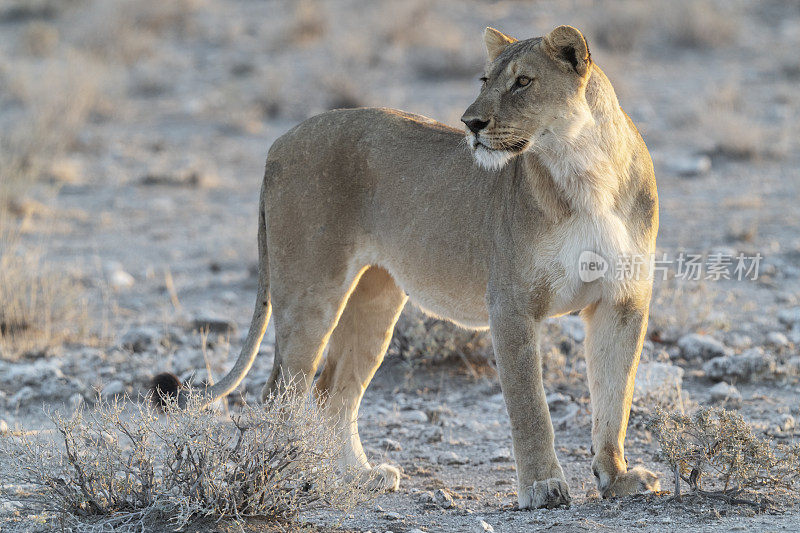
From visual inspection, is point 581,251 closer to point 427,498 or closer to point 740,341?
point 427,498

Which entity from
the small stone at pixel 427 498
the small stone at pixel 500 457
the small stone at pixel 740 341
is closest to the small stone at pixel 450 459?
the small stone at pixel 500 457

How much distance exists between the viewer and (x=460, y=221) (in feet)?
15.4

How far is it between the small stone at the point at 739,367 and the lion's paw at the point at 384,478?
2.31 meters

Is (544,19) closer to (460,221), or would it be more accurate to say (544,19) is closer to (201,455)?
(460,221)

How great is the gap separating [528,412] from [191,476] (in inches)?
51.9

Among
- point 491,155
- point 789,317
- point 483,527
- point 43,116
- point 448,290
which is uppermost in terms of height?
point 491,155

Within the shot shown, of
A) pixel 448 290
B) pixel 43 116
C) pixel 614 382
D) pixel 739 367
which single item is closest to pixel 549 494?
pixel 614 382

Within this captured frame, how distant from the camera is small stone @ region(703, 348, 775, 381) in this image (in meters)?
6.18

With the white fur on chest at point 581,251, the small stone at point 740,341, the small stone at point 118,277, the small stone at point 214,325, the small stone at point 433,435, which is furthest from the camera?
the small stone at point 118,277

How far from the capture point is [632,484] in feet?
14.0

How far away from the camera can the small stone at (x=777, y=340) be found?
Result: 6.56 meters

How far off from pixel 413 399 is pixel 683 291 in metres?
2.45

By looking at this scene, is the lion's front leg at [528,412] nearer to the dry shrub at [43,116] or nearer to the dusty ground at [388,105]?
the dusty ground at [388,105]

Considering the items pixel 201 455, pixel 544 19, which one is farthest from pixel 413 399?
pixel 544 19
